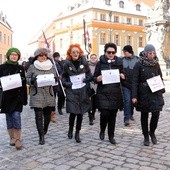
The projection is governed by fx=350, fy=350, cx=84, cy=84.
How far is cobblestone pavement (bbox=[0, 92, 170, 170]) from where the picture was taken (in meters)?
5.46

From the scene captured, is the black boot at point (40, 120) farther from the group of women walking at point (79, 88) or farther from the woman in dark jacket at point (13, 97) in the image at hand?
the woman in dark jacket at point (13, 97)

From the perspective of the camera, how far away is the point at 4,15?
62844 millimetres

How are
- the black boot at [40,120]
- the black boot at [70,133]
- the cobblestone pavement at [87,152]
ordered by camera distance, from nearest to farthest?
the cobblestone pavement at [87,152], the black boot at [40,120], the black boot at [70,133]

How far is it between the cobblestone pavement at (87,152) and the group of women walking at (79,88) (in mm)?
243

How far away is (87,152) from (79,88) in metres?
1.29

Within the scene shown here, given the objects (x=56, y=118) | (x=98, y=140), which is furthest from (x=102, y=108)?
(x=56, y=118)

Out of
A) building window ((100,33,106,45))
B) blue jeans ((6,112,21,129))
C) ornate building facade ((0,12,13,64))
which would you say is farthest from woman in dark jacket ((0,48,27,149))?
building window ((100,33,106,45))

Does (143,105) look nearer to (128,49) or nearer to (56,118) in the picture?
(128,49)

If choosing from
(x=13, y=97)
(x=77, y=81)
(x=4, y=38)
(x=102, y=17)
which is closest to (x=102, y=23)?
(x=102, y=17)

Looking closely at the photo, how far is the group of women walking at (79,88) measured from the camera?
21.3ft

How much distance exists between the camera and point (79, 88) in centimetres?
682

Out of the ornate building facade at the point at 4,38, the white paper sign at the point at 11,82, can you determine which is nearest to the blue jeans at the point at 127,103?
the white paper sign at the point at 11,82

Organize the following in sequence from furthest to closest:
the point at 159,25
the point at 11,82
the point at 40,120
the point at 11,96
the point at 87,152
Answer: the point at 159,25 → the point at 40,120 → the point at 11,96 → the point at 11,82 → the point at 87,152

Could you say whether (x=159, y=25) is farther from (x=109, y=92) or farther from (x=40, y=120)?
(x=40, y=120)
